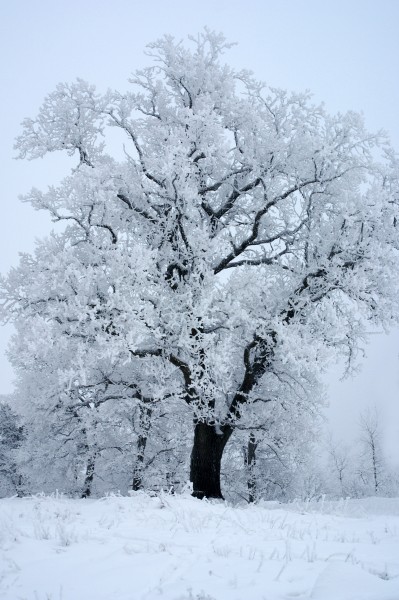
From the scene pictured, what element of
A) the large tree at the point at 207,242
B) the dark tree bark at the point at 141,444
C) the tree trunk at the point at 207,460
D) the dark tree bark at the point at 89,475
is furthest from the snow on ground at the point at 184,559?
the dark tree bark at the point at 89,475

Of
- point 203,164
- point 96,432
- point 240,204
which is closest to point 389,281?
point 240,204

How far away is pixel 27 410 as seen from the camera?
15.9m

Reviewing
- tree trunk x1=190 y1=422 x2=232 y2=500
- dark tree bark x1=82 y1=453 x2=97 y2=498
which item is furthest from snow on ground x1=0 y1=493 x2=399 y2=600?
dark tree bark x1=82 y1=453 x2=97 y2=498

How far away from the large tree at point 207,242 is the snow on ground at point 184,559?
3.94 m

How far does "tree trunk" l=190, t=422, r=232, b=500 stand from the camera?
10.5 metres

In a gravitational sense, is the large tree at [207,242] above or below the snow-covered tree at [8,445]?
above

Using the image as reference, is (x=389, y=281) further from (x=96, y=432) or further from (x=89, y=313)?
(x=96, y=432)

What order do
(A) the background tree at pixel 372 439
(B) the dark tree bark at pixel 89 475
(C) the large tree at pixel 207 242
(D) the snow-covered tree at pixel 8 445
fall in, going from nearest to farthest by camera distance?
(C) the large tree at pixel 207 242, (B) the dark tree bark at pixel 89 475, (D) the snow-covered tree at pixel 8 445, (A) the background tree at pixel 372 439

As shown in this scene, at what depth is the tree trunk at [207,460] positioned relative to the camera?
1047 centimetres

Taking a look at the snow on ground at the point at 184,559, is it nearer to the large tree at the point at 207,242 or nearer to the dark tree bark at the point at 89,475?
the large tree at the point at 207,242

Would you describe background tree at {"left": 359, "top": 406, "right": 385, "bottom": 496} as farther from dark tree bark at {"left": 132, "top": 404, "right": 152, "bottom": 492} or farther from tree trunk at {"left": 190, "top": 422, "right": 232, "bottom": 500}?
tree trunk at {"left": 190, "top": 422, "right": 232, "bottom": 500}

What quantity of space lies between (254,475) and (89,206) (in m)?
16.7

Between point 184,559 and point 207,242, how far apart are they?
25.0 ft

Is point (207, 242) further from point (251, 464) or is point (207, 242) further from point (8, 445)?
point (8, 445)
